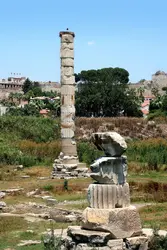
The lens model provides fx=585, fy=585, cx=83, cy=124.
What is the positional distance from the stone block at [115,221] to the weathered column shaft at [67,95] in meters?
18.9

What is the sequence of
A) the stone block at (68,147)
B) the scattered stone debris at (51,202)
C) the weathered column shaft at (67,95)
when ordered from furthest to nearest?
the weathered column shaft at (67,95), the stone block at (68,147), the scattered stone debris at (51,202)

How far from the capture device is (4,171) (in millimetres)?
32188

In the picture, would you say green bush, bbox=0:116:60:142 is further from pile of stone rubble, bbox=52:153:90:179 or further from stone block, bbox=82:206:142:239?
stone block, bbox=82:206:142:239

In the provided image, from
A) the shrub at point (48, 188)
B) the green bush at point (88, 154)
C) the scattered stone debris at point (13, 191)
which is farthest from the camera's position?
the green bush at point (88, 154)

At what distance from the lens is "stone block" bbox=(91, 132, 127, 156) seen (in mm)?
11312

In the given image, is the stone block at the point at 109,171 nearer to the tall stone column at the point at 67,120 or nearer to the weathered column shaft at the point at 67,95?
the tall stone column at the point at 67,120

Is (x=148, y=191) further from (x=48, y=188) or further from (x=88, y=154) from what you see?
(x=88, y=154)

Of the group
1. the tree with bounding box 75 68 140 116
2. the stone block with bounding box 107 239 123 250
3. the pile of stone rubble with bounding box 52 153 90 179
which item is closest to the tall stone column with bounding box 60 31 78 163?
the pile of stone rubble with bounding box 52 153 90 179

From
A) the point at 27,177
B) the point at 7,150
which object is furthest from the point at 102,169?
the point at 7,150

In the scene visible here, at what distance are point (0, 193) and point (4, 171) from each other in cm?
891

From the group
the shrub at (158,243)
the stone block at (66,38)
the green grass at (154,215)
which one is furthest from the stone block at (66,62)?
the shrub at (158,243)

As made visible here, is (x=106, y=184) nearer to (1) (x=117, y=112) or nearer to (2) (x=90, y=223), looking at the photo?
(2) (x=90, y=223)

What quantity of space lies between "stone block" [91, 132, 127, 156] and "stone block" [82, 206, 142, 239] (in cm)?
112

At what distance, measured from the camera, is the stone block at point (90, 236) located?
35.4ft
